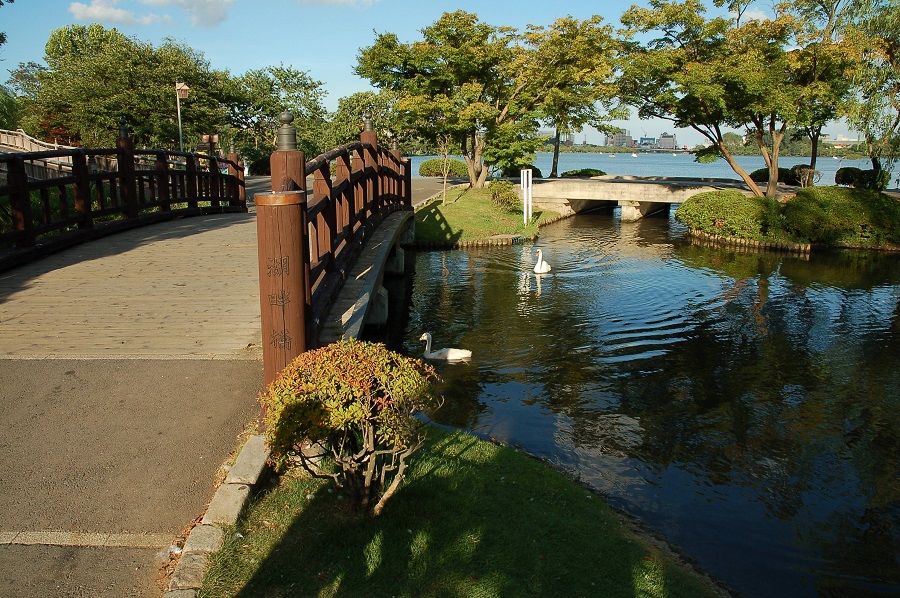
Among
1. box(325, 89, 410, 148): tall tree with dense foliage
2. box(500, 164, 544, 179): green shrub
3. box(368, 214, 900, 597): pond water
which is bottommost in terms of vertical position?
box(368, 214, 900, 597): pond water

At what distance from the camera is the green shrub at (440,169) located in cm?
4609

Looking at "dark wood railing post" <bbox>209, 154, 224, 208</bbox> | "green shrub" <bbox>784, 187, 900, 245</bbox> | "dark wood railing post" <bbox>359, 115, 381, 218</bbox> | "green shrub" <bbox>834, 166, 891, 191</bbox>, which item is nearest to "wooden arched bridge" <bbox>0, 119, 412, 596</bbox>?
"dark wood railing post" <bbox>359, 115, 381, 218</bbox>

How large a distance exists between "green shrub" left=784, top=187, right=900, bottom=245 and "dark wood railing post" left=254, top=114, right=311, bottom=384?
77.9ft

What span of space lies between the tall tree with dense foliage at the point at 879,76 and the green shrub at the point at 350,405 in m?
26.2

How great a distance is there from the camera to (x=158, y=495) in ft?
13.6

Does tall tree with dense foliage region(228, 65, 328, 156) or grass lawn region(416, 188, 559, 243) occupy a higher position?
tall tree with dense foliage region(228, 65, 328, 156)

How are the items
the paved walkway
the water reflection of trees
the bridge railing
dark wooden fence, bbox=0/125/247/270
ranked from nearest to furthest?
the paved walkway < the water reflection of trees < dark wooden fence, bbox=0/125/247/270 < the bridge railing

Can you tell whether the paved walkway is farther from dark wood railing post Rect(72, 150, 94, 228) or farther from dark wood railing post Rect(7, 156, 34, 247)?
dark wood railing post Rect(72, 150, 94, 228)

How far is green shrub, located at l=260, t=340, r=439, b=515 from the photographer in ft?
13.1

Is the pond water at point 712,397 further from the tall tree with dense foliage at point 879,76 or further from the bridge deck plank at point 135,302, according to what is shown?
the tall tree with dense foliage at point 879,76

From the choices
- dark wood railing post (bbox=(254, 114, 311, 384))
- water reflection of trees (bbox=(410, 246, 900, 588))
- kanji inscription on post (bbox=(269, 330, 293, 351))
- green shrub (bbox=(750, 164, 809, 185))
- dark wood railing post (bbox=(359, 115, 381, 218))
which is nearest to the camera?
dark wood railing post (bbox=(254, 114, 311, 384))

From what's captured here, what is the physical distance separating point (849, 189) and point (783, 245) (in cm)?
343

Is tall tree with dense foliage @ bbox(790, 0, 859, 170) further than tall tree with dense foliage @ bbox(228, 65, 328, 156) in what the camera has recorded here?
No

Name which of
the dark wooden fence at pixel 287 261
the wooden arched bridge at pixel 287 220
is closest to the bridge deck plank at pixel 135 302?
the wooden arched bridge at pixel 287 220
